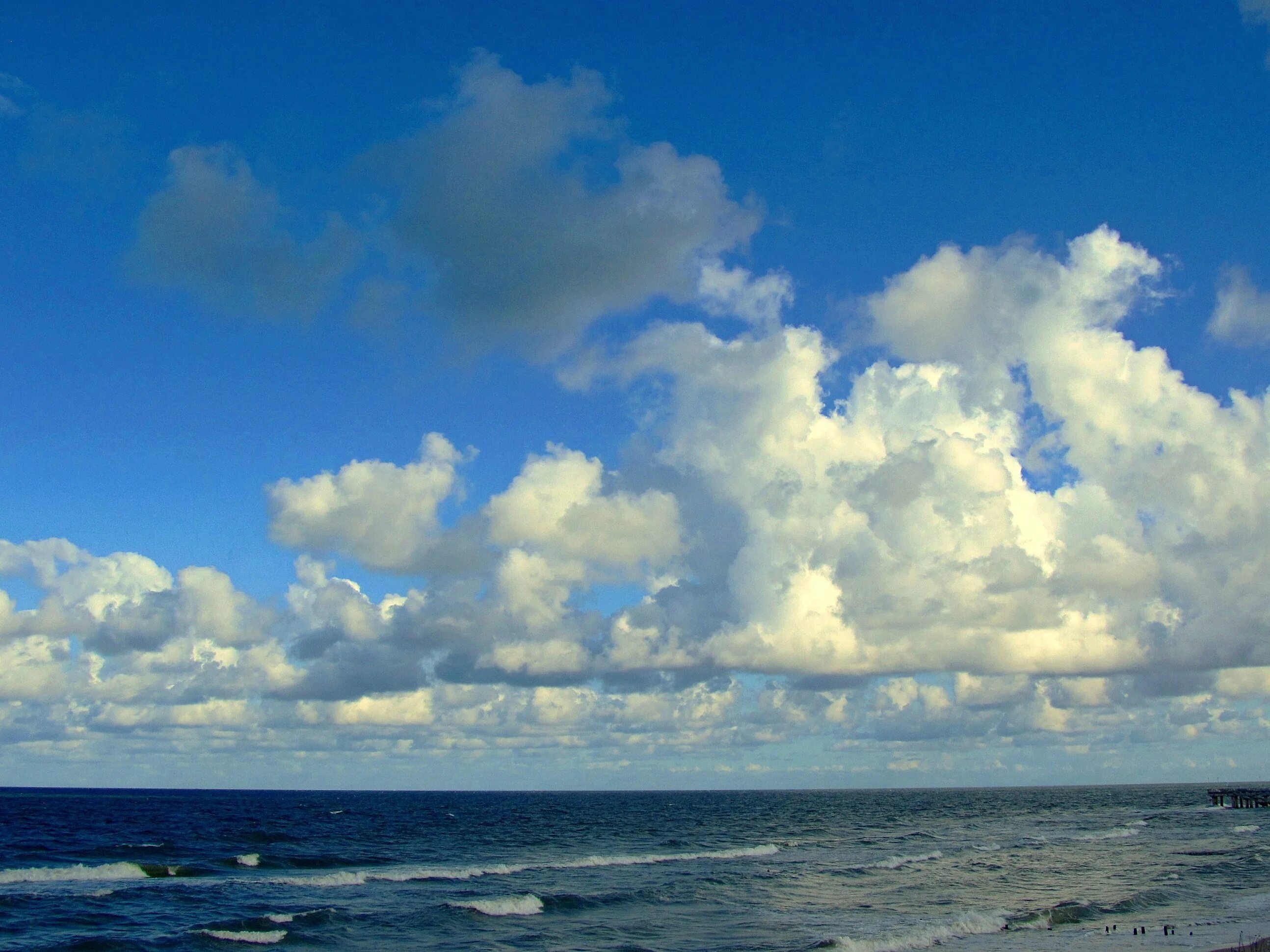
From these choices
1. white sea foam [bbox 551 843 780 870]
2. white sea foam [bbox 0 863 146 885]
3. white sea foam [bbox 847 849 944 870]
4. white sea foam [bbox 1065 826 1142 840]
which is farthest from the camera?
white sea foam [bbox 1065 826 1142 840]

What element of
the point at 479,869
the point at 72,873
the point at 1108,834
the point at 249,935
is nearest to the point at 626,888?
the point at 479,869

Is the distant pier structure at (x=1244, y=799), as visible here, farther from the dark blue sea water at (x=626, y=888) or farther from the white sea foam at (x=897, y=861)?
the white sea foam at (x=897, y=861)

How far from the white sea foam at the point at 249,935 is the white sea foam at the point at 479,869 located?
18.2 m

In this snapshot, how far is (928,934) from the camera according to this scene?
45.1 meters

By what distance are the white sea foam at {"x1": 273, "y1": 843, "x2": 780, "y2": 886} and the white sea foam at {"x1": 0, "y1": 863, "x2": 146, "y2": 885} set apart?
10.4 m

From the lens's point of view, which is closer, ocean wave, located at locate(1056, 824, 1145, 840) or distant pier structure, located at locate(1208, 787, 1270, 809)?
ocean wave, located at locate(1056, 824, 1145, 840)

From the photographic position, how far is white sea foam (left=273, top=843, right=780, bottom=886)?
6619cm

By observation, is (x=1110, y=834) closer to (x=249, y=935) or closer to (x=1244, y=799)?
(x=1244, y=799)

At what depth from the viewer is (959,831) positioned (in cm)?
11656

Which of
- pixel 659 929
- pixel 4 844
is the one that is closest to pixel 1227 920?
pixel 659 929

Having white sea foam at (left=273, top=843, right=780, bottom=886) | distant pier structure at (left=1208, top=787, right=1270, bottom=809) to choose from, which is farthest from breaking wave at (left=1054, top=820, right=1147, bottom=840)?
distant pier structure at (left=1208, top=787, right=1270, bottom=809)

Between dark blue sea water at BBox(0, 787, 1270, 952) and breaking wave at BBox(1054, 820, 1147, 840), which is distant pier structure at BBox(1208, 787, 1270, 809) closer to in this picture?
dark blue sea water at BBox(0, 787, 1270, 952)

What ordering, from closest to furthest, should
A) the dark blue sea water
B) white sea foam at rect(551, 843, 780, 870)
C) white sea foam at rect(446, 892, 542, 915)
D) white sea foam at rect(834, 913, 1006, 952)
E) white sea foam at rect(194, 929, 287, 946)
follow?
white sea foam at rect(834, 913, 1006, 952), white sea foam at rect(194, 929, 287, 946), the dark blue sea water, white sea foam at rect(446, 892, 542, 915), white sea foam at rect(551, 843, 780, 870)

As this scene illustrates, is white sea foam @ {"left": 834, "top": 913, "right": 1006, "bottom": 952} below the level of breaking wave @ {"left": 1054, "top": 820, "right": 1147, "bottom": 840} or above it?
above
